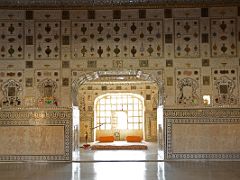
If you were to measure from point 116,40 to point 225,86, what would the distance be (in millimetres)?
3220

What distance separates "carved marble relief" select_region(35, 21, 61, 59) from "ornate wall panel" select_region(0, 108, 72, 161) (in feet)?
5.02

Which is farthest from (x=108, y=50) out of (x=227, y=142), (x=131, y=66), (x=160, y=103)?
(x=227, y=142)

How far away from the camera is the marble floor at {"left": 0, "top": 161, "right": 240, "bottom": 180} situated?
834cm

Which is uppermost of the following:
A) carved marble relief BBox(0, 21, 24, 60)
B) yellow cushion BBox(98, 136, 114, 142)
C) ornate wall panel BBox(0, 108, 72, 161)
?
carved marble relief BBox(0, 21, 24, 60)

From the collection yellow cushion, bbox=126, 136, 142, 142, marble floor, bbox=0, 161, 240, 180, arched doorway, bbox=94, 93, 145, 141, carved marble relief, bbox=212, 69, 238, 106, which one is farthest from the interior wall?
marble floor, bbox=0, 161, 240, 180

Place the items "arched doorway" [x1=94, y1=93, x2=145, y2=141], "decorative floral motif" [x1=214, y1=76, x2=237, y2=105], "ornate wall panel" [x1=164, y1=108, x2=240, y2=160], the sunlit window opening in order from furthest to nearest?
the sunlit window opening < "arched doorway" [x1=94, y1=93, x2=145, y2=141] < "decorative floral motif" [x1=214, y1=76, x2=237, y2=105] < "ornate wall panel" [x1=164, y1=108, x2=240, y2=160]

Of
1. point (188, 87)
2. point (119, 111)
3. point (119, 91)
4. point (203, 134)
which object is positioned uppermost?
point (119, 91)

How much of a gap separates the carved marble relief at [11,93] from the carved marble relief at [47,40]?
0.98 m

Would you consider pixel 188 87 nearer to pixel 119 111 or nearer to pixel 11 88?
pixel 11 88

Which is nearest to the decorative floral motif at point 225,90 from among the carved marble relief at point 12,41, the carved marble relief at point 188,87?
the carved marble relief at point 188,87

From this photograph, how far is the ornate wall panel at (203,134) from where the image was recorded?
1160 centimetres

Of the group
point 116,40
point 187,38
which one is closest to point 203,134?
point 187,38

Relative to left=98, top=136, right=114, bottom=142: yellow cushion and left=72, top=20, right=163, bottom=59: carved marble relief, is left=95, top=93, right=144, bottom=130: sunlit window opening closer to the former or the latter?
left=98, top=136, right=114, bottom=142: yellow cushion

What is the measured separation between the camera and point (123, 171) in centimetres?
928
